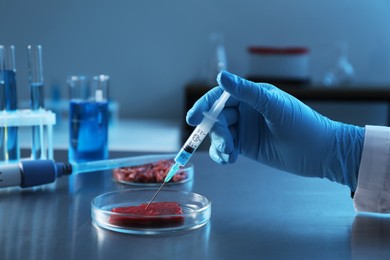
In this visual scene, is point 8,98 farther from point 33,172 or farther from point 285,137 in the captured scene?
point 285,137

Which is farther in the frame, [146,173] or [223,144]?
[146,173]

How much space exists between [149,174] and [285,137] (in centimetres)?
34

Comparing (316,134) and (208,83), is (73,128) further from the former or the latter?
(208,83)

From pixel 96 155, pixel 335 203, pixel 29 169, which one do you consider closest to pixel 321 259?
pixel 335 203

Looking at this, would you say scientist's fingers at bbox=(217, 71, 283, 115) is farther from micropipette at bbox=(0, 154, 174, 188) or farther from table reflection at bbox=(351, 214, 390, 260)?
micropipette at bbox=(0, 154, 174, 188)

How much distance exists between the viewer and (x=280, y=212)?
1.09 meters

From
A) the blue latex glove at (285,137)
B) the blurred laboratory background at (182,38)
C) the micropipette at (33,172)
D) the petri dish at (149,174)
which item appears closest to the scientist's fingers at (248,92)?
the blue latex glove at (285,137)

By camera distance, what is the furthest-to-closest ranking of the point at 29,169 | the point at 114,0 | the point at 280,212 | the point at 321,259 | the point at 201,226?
the point at 114,0 < the point at 29,169 < the point at 280,212 < the point at 201,226 < the point at 321,259

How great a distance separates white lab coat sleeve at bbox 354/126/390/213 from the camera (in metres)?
1.11

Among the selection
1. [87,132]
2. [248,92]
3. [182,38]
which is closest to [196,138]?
[248,92]

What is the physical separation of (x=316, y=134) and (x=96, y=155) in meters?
0.61

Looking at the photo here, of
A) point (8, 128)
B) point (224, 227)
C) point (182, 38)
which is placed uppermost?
point (182, 38)

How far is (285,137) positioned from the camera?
1.15 meters

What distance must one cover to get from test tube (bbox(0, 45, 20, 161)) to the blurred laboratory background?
200 cm
